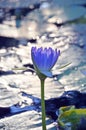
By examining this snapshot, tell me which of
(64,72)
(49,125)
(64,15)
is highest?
(64,15)

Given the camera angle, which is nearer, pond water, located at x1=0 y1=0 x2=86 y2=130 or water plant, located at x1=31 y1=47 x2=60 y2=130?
water plant, located at x1=31 y1=47 x2=60 y2=130

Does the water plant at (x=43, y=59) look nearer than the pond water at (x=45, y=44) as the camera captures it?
Yes

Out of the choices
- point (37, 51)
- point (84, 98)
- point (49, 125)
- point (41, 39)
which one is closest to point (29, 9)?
point (41, 39)

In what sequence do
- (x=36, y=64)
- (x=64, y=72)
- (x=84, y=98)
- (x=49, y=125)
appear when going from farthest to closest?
1. (x=64, y=72)
2. (x=84, y=98)
3. (x=49, y=125)
4. (x=36, y=64)

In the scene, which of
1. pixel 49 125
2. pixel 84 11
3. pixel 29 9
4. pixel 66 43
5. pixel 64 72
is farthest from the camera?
pixel 29 9

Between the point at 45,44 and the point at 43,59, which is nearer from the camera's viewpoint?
the point at 43,59

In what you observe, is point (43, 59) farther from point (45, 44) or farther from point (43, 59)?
point (45, 44)

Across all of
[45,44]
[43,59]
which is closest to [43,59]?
[43,59]

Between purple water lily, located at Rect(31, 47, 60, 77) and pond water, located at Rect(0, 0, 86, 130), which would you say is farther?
pond water, located at Rect(0, 0, 86, 130)

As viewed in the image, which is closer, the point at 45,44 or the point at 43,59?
the point at 43,59

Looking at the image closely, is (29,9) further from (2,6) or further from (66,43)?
(66,43)

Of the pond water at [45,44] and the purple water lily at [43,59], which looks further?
the pond water at [45,44]
